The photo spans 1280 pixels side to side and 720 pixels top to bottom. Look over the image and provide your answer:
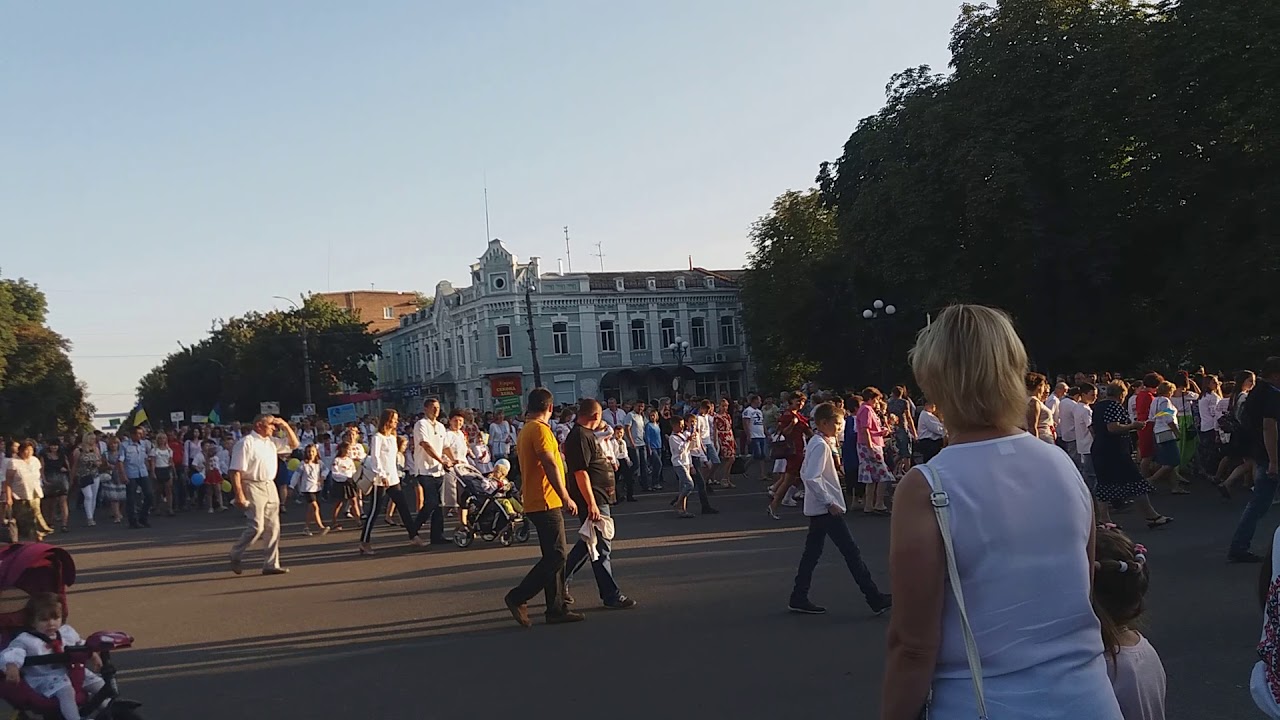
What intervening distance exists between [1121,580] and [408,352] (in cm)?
9123

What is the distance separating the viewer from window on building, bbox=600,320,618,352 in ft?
244

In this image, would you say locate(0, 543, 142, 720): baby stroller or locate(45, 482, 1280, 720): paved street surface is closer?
locate(0, 543, 142, 720): baby stroller

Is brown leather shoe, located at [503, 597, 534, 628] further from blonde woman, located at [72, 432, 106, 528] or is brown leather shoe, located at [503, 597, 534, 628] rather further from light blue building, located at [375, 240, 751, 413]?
light blue building, located at [375, 240, 751, 413]

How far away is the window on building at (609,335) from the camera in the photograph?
74.2 meters

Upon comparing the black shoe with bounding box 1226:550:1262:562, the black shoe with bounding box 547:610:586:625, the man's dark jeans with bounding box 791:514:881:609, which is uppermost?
the man's dark jeans with bounding box 791:514:881:609

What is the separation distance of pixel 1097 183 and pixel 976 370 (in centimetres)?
3539

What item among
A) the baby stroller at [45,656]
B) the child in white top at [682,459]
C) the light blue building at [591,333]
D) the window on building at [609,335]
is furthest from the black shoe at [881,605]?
the window on building at [609,335]

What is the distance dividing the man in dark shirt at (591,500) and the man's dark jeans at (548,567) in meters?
0.28

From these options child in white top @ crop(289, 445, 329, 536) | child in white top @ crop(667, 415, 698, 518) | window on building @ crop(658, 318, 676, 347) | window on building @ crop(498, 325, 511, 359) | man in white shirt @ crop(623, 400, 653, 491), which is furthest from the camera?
window on building @ crop(658, 318, 676, 347)

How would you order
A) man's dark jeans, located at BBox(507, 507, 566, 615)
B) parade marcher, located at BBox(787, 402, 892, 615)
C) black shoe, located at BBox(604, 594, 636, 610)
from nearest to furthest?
parade marcher, located at BBox(787, 402, 892, 615)
man's dark jeans, located at BBox(507, 507, 566, 615)
black shoe, located at BBox(604, 594, 636, 610)

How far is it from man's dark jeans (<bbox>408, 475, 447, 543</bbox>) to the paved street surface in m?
1.30

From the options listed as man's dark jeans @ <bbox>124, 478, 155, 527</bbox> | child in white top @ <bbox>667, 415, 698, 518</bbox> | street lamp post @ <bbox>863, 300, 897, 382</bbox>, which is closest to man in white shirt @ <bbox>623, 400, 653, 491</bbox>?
child in white top @ <bbox>667, 415, 698, 518</bbox>

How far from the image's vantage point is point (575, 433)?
1045cm

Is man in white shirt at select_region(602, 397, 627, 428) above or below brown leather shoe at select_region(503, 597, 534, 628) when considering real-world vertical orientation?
above
